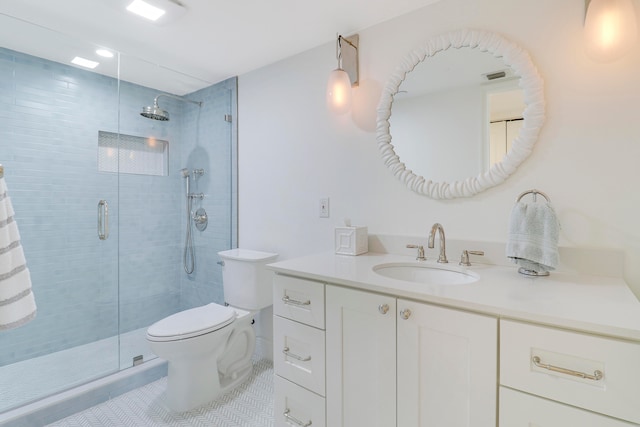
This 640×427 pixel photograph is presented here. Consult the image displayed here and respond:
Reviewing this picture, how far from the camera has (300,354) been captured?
52.1 inches

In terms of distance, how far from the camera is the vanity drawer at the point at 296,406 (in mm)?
1266

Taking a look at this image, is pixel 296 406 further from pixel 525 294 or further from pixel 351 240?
pixel 525 294

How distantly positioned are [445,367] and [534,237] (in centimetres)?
60

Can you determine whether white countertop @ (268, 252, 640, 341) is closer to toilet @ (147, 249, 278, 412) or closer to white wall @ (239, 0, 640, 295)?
white wall @ (239, 0, 640, 295)

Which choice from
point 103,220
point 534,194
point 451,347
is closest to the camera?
point 451,347

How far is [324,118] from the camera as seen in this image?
6.42 feet

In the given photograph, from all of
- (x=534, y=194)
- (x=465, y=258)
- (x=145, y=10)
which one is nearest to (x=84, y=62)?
(x=145, y=10)

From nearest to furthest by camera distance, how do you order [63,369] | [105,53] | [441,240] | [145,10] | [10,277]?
1. [10,277]
2. [441,240]
3. [145,10]
4. [63,369]
5. [105,53]

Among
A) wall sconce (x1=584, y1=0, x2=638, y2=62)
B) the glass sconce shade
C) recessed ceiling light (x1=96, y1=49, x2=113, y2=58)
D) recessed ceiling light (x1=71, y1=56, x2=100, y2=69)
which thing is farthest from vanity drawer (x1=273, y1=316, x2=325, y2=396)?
recessed ceiling light (x1=71, y1=56, x2=100, y2=69)

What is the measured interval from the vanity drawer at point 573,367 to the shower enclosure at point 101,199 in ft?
6.70

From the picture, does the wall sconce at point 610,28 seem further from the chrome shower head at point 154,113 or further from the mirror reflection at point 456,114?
the chrome shower head at point 154,113

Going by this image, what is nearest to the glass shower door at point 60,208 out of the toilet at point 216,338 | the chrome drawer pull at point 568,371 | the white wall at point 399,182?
the toilet at point 216,338

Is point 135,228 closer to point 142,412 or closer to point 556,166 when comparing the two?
point 142,412

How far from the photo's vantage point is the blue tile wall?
2.11m
